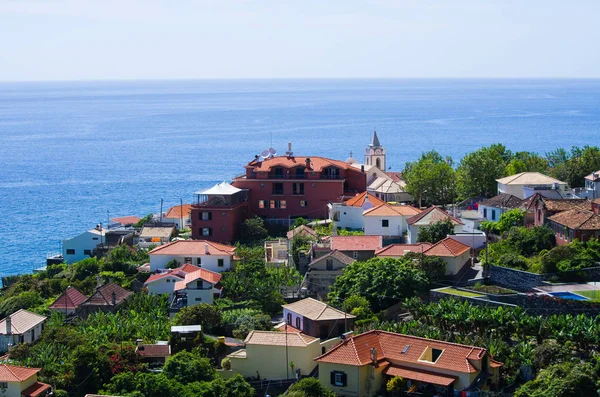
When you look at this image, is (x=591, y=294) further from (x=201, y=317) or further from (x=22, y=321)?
(x=22, y=321)

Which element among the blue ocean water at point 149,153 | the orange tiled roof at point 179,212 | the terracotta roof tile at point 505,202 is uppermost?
the terracotta roof tile at point 505,202

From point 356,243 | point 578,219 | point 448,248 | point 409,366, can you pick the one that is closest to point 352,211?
point 356,243

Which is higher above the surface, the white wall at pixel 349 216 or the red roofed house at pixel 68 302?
the white wall at pixel 349 216

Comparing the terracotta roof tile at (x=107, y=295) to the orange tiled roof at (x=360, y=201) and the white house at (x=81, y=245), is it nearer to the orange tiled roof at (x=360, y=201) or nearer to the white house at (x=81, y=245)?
the white house at (x=81, y=245)

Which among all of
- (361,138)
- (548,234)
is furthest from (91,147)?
(548,234)

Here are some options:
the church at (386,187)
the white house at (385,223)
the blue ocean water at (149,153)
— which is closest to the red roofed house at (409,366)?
the white house at (385,223)
